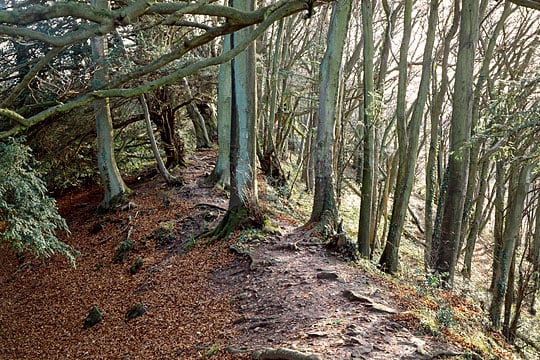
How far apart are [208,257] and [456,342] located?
5.29 meters

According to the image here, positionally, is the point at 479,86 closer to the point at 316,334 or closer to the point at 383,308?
the point at 383,308

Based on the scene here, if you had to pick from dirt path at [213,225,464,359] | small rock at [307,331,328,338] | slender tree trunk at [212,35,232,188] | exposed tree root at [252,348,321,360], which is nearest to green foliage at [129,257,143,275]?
dirt path at [213,225,464,359]

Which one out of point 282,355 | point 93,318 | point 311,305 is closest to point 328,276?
point 311,305

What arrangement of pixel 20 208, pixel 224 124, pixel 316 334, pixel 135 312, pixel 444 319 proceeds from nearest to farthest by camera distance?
1. pixel 316 334
2. pixel 444 319
3. pixel 20 208
4. pixel 135 312
5. pixel 224 124

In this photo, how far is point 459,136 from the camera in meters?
7.54

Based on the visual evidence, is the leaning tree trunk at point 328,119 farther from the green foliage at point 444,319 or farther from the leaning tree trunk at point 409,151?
the green foliage at point 444,319

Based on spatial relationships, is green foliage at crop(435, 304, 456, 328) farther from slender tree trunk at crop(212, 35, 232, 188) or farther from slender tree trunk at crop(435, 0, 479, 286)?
slender tree trunk at crop(212, 35, 232, 188)

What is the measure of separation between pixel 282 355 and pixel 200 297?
334 cm

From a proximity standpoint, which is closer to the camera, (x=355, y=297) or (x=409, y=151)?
(x=355, y=297)

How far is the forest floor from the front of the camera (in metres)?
5.32

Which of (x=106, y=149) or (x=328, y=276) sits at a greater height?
(x=106, y=149)

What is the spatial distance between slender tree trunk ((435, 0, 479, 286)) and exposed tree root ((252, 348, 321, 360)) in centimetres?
403

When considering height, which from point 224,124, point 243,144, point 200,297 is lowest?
point 200,297

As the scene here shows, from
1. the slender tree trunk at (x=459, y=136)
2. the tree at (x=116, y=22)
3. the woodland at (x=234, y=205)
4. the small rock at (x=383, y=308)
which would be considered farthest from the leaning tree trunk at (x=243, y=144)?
the tree at (x=116, y=22)
